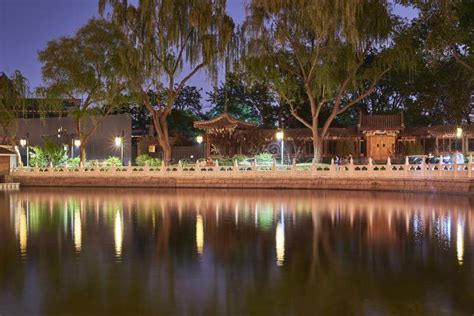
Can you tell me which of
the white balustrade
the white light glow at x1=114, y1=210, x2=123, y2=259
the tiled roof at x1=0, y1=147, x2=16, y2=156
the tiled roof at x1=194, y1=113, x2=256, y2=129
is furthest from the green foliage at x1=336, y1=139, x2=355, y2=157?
the white light glow at x1=114, y1=210, x2=123, y2=259

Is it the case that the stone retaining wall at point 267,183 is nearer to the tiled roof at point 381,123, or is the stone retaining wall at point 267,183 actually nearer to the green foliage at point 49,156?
the green foliage at point 49,156

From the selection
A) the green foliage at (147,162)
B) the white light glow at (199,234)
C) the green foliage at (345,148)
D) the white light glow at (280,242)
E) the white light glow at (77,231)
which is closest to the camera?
the white light glow at (280,242)

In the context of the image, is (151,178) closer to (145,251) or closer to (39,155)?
(39,155)

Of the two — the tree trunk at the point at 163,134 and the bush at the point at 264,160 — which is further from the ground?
the tree trunk at the point at 163,134

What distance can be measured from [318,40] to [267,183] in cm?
625

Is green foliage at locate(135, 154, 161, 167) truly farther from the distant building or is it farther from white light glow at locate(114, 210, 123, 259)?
white light glow at locate(114, 210, 123, 259)

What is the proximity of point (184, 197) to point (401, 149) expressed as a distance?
17.3 metres

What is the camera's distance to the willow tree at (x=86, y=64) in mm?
28141

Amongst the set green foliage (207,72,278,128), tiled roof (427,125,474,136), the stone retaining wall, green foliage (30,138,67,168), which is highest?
green foliage (207,72,278,128)

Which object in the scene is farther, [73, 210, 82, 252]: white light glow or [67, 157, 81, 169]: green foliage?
[67, 157, 81, 169]: green foliage

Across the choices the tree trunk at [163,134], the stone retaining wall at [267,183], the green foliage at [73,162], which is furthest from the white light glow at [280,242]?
the green foliage at [73,162]

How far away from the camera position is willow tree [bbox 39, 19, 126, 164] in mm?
28141

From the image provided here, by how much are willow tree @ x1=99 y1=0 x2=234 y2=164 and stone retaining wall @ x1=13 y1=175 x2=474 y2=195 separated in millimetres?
3593

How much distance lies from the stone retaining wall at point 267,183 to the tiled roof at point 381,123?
10.4 metres
